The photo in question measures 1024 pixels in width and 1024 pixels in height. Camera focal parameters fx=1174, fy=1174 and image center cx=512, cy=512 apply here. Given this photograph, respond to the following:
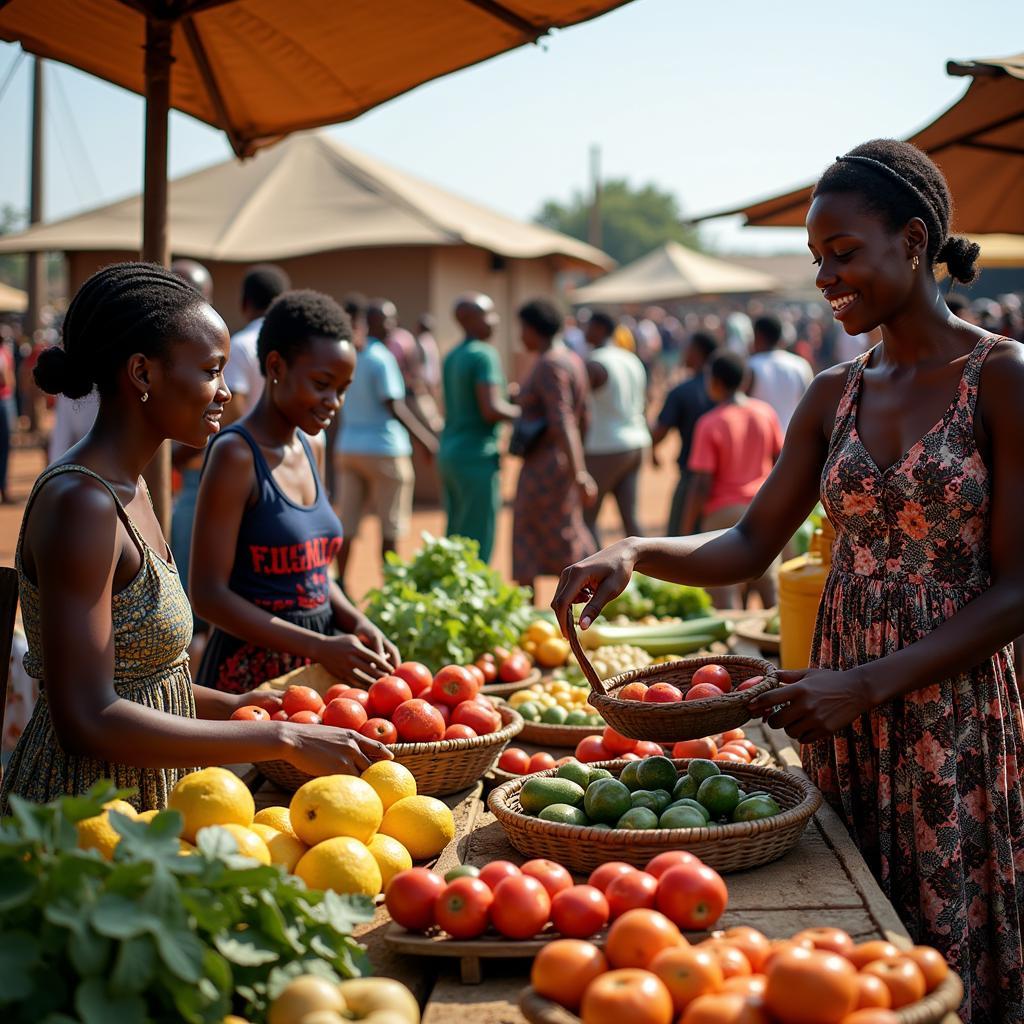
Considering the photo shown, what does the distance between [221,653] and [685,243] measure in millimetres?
85948

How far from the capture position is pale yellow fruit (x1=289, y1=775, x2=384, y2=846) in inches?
90.6

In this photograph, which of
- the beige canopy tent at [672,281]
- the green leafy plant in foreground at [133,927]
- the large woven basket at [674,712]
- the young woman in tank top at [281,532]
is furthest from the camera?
the beige canopy tent at [672,281]

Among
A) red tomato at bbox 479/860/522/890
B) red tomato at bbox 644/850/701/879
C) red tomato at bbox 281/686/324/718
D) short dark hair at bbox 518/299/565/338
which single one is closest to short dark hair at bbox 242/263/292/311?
short dark hair at bbox 518/299/565/338

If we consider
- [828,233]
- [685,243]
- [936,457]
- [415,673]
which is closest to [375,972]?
[415,673]

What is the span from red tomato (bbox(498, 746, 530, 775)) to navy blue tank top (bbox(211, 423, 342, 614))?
97 cm

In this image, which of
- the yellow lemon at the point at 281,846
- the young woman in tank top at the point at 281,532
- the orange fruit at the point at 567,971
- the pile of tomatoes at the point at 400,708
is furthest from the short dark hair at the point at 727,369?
the orange fruit at the point at 567,971

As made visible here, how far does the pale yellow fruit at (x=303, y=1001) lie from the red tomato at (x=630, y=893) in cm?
53

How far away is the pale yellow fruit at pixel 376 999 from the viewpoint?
5.49 ft

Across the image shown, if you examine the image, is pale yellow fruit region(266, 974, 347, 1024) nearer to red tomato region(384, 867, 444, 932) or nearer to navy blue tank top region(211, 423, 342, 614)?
red tomato region(384, 867, 444, 932)

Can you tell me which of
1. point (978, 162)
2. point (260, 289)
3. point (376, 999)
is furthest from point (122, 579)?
point (978, 162)

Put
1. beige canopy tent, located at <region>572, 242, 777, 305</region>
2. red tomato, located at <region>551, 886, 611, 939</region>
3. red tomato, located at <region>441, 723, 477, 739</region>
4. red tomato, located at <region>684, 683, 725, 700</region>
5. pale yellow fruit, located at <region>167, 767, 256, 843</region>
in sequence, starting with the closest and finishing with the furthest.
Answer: red tomato, located at <region>551, 886, 611, 939</region> < pale yellow fruit, located at <region>167, 767, 256, 843</region> < red tomato, located at <region>684, 683, 725, 700</region> < red tomato, located at <region>441, 723, 477, 739</region> < beige canopy tent, located at <region>572, 242, 777, 305</region>

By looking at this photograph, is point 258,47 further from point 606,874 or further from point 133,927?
point 133,927

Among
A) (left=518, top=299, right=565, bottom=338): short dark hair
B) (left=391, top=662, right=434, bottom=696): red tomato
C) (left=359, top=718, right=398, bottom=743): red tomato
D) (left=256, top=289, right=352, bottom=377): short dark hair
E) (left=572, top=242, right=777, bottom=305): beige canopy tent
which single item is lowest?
(left=359, top=718, right=398, bottom=743): red tomato

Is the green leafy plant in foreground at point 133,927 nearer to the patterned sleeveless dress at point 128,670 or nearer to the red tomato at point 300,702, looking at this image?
the patterned sleeveless dress at point 128,670
